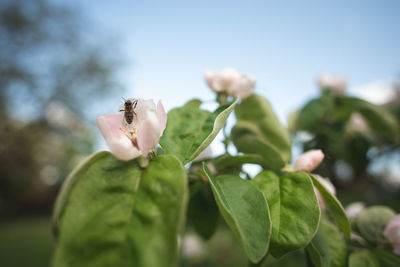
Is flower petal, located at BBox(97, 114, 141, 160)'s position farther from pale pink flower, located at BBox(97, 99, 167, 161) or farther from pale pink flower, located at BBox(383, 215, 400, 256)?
pale pink flower, located at BBox(383, 215, 400, 256)

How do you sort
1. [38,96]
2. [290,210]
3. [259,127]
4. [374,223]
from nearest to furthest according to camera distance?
[290,210] → [374,223] → [259,127] → [38,96]

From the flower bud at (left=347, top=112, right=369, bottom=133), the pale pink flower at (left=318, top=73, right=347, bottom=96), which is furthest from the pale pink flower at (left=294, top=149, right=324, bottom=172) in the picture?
→ the flower bud at (left=347, top=112, right=369, bottom=133)

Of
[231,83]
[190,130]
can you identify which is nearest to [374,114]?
[231,83]

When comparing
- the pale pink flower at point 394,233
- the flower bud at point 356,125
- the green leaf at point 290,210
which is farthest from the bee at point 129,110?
the flower bud at point 356,125

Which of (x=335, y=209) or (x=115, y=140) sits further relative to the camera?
(x=335, y=209)

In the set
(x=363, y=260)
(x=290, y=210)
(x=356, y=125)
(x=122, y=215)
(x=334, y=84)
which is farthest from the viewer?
(x=356, y=125)

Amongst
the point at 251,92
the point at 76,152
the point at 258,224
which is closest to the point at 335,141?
the point at 251,92

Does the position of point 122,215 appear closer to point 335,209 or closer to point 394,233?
point 335,209
